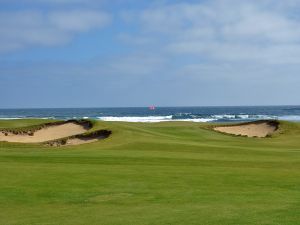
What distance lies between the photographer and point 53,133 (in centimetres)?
4303

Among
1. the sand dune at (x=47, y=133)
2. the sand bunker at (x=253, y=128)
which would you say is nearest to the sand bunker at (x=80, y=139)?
the sand dune at (x=47, y=133)

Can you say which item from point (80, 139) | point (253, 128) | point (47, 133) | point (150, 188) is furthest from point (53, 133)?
point (150, 188)

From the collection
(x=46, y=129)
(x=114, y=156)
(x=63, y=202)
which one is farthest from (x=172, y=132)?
(x=63, y=202)

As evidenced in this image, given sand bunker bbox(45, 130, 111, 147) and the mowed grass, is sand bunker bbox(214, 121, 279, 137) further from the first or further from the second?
the mowed grass

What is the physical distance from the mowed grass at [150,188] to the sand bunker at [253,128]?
2013 centimetres

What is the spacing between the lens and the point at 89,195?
13875 millimetres

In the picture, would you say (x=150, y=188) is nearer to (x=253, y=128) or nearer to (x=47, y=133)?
(x=47, y=133)

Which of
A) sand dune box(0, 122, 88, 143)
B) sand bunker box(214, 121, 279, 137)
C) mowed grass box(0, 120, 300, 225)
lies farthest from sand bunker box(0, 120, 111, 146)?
mowed grass box(0, 120, 300, 225)

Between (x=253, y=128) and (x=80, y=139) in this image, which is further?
(x=253, y=128)

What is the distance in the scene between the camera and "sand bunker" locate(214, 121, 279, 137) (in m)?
46.0

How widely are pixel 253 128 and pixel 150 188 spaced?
115 feet

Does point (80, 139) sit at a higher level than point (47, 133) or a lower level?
lower

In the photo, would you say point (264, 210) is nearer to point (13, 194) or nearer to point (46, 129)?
point (13, 194)

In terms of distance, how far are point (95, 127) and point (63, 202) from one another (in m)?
27.1
